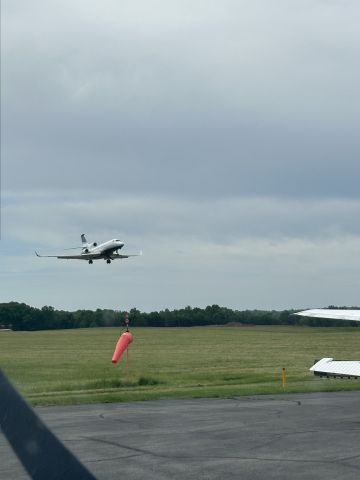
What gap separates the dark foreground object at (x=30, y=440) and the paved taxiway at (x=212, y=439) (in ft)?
31.4

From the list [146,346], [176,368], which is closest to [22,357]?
[176,368]

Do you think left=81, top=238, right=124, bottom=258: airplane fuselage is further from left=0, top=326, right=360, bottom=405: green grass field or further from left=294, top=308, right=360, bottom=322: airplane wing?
left=294, top=308, right=360, bottom=322: airplane wing

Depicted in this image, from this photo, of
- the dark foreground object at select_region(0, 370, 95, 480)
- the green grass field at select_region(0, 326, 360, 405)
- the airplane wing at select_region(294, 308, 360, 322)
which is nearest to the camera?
the dark foreground object at select_region(0, 370, 95, 480)

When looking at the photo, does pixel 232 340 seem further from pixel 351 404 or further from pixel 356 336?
pixel 351 404

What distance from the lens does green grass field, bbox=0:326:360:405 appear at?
35.5 m

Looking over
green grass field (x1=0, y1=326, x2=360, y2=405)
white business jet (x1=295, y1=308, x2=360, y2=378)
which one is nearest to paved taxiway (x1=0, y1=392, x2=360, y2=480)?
white business jet (x1=295, y1=308, x2=360, y2=378)

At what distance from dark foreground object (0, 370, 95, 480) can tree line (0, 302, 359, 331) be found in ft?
23.6

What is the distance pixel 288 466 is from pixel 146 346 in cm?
6842

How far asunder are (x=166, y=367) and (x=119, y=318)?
593 inches

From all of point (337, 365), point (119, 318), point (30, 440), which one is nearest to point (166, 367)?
point (119, 318)

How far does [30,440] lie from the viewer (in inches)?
230

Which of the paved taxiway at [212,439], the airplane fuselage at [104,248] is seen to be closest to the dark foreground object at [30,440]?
the paved taxiway at [212,439]

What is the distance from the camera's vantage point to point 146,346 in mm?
84438

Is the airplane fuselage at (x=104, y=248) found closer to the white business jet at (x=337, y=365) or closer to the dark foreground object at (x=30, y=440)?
the white business jet at (x=337, y=365)
